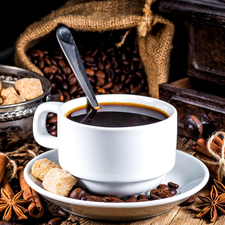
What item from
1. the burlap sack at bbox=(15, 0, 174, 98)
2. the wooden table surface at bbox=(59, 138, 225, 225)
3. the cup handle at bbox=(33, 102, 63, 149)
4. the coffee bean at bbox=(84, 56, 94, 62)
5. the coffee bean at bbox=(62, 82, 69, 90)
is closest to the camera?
the wooden table surface at bbox=(59, 138, 225, 225)

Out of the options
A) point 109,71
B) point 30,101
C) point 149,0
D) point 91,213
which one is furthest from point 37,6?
point 91,213

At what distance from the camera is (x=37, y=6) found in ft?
7.43

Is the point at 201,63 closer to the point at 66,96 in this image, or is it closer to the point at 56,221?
the point at 66,96

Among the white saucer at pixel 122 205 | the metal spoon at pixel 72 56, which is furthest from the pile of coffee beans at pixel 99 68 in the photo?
the white saucer at pixel 122 205

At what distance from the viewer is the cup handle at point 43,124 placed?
0.98 m

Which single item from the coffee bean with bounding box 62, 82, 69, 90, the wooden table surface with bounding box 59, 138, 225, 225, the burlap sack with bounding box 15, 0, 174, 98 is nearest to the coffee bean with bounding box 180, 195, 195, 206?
the wooden table surface with bounding box 59, 138, 225, 225

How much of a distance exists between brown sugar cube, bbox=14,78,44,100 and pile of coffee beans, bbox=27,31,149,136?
0.81 ft

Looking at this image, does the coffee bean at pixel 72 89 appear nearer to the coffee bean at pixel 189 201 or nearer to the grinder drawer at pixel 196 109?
the grinder drawer at pixel 196 109

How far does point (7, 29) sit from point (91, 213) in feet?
5.40

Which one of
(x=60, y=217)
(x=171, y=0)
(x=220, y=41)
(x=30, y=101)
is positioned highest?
(x=171, y=0)

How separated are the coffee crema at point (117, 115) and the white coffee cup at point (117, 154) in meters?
0.05

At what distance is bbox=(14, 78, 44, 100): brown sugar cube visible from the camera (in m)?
1.37

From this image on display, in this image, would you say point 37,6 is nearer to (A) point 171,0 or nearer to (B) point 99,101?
(A) point 171,0

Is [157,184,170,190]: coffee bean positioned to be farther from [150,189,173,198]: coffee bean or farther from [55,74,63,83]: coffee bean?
[55,74,63,83]: coffee bean
